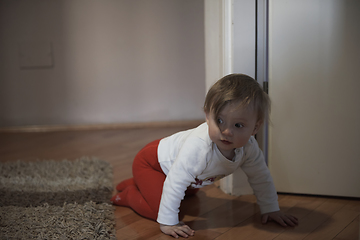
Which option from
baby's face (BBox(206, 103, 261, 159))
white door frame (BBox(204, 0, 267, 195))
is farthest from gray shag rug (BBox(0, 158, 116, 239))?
white door frame (BBox(204, 0, 267, 195))

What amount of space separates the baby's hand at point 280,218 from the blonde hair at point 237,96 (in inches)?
12.7

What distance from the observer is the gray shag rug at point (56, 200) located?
90 cm

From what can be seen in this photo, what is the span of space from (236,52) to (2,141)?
176 centimetres

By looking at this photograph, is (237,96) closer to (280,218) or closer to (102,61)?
(280,218)

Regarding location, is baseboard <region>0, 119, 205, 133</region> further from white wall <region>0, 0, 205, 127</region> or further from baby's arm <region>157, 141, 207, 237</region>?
baby's arm <region>157, 141, 207, 237</region>

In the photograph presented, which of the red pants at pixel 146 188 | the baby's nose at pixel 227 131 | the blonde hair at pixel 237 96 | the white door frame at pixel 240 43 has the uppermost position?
the white door frame at pixel 240 43

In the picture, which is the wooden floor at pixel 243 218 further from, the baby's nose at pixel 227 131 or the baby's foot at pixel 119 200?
the baby's nose at pixel 227 131

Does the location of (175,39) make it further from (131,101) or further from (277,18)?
(277,18)

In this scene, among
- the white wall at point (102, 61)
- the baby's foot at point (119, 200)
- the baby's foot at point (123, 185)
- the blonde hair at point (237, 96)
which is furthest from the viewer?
the white wall at point (102, 61)

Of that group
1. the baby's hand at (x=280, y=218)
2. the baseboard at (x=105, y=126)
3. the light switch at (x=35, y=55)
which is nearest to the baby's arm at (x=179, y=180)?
the baby's hand at (x=280, y=218)

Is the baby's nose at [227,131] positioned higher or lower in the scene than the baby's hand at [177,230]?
higher

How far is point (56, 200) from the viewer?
1109 mm

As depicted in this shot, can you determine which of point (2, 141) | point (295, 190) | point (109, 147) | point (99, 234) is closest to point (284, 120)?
point (295, 190)

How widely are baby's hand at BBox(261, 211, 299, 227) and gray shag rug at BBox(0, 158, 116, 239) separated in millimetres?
444
